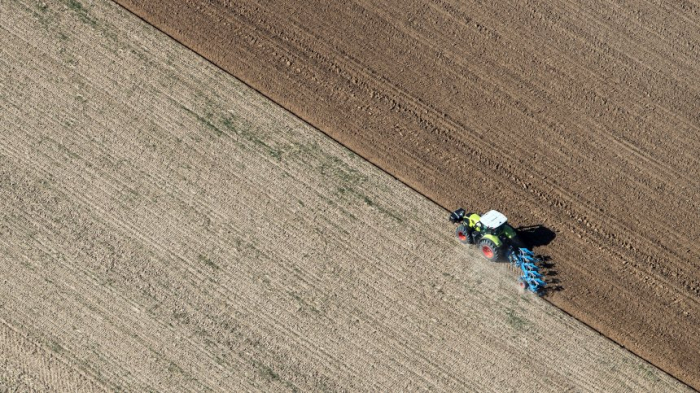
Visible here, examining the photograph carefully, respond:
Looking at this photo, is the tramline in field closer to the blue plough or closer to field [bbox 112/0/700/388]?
the blue plough

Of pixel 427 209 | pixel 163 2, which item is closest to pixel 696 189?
pixel 427 209

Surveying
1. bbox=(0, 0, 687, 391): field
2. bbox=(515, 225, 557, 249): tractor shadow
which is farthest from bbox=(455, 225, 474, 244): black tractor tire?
bbox=(515, 225, 557, 249): tractor shadow

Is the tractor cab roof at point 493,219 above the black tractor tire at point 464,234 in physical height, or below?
above

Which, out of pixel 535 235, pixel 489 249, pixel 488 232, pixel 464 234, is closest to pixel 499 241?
pixel 488 232

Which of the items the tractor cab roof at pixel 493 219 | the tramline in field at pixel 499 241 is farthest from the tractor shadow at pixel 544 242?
the tractor cab roof at pixel 493 219

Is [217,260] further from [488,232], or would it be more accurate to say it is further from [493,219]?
[493,219]

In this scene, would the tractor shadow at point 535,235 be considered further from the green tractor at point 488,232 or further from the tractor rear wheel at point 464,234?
the tractor rear wheel at point 464,234

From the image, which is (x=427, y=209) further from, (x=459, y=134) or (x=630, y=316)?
(x=630, y=316)
